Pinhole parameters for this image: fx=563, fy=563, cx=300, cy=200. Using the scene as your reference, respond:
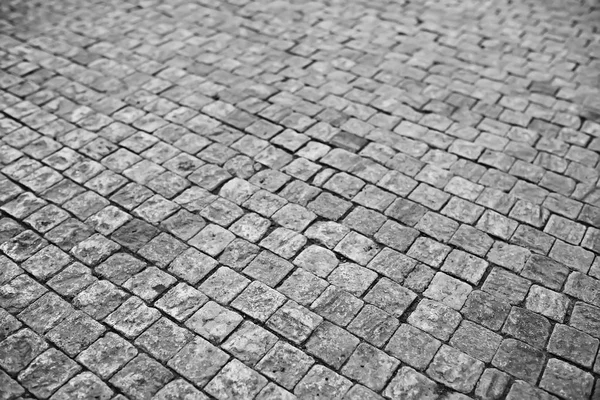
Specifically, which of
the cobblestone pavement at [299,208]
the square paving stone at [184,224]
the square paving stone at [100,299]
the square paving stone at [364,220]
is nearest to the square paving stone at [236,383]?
the cobblestone pavement at [299,208]

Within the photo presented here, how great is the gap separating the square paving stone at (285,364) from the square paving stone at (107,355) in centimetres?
91

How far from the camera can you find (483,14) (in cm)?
821

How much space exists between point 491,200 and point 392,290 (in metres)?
1.49

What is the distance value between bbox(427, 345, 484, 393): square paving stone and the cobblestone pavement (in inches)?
0.7

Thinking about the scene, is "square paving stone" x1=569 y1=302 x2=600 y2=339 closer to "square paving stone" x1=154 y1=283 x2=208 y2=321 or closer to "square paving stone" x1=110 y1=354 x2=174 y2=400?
"square paving stone" x1=154 y1=283 x2=208 y2=321

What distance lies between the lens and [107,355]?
12.6 ft

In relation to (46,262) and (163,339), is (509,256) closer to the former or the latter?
(163,339)

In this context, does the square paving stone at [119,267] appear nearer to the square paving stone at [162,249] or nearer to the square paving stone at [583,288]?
the square paving stone at [162,249]

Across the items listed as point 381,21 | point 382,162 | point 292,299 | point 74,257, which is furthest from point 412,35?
point 74,257

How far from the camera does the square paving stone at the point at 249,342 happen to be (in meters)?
3.88

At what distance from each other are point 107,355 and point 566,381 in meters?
3.09

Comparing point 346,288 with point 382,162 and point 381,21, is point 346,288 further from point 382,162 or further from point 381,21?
point 381,21

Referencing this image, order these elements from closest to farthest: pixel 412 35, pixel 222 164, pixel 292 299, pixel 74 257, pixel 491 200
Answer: pixel 292 299, pixel 74 257, pixel 491 200, pixel 222 164, pixel 412 35

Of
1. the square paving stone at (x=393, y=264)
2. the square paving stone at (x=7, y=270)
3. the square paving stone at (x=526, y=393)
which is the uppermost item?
the square paving stone at (x=7, y=270)
